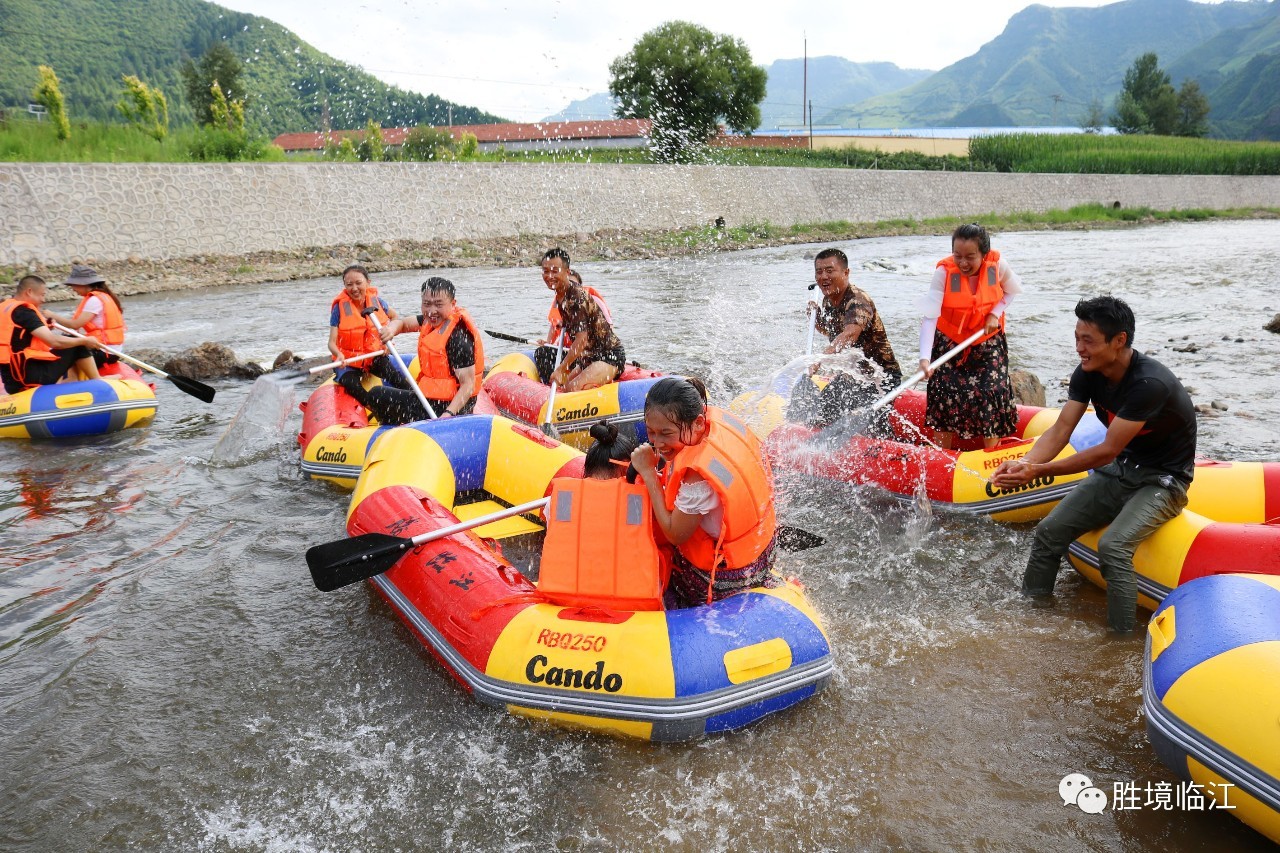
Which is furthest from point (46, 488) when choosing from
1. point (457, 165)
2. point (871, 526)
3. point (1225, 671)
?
point (457, 165)

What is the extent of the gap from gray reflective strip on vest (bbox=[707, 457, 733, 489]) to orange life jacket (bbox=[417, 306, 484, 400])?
12.8 feet

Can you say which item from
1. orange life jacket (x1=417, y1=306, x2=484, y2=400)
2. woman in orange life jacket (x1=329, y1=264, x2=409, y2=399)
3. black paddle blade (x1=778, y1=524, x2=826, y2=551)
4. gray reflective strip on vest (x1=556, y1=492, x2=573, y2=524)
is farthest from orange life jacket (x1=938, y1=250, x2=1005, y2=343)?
woman in orange life jacket (x1=329, y1=264, x2=409, y2=399)

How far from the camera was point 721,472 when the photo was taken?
365 cm

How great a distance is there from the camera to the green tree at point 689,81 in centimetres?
4203

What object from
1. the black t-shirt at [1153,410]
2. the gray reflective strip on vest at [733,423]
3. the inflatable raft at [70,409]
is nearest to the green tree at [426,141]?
the inflatable raft at [70,409]

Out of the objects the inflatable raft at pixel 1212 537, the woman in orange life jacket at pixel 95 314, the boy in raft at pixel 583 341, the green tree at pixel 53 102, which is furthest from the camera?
the green tree at pixel 53 102

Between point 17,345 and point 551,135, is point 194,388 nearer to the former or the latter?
point 17,345

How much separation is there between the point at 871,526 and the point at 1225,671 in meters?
3.00

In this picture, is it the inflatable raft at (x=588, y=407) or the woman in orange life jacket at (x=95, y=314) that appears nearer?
the inflatable raft at (x=588, y=407)

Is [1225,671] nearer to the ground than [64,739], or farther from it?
farther from it

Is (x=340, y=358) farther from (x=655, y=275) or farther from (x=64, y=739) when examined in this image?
(x=655, y=275)

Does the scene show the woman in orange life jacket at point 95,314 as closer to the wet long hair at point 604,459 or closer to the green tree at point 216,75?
the wet long hair at point 604,459

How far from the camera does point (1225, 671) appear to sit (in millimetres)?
3051

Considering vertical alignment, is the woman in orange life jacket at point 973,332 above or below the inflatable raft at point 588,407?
above
